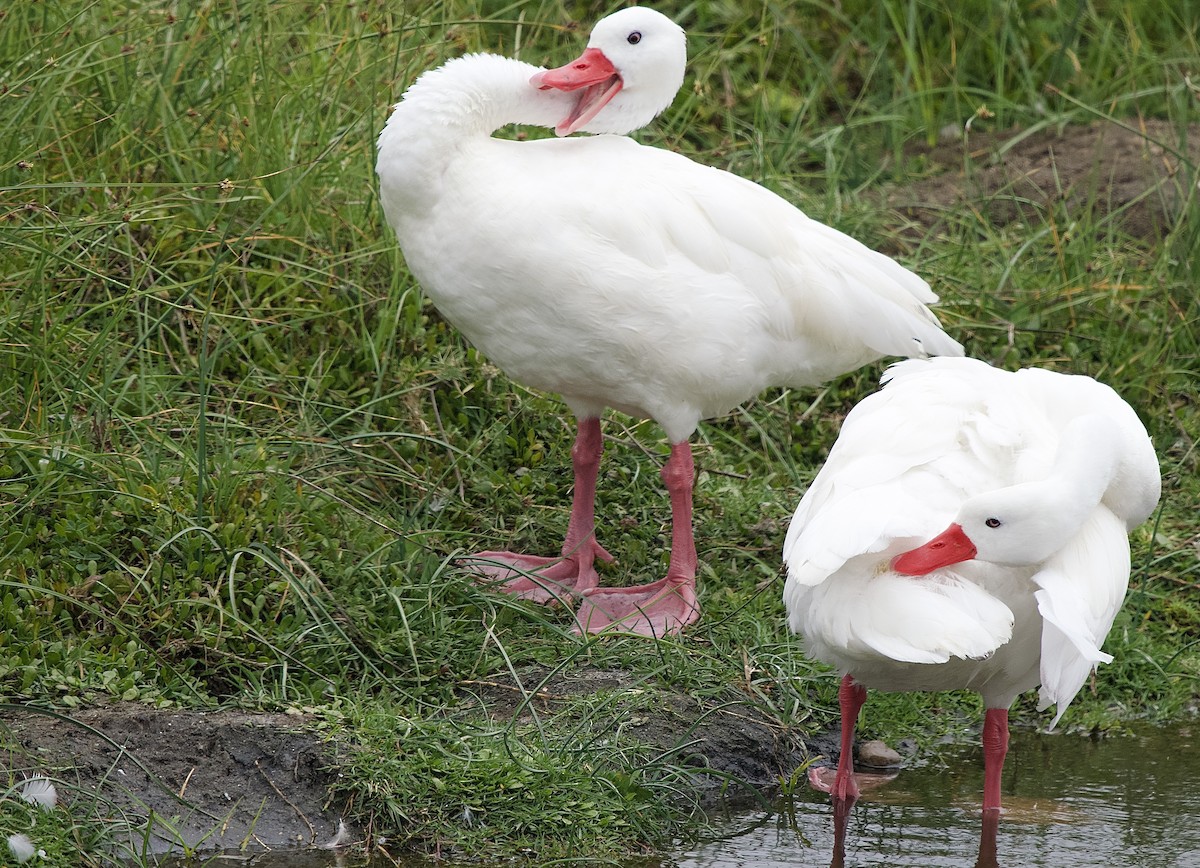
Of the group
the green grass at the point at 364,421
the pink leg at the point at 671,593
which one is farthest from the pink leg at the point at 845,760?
the pink leg at the point at 671,593

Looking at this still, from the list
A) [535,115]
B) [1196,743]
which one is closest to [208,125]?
[535,115]

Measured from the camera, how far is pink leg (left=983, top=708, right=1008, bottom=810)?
443 cm

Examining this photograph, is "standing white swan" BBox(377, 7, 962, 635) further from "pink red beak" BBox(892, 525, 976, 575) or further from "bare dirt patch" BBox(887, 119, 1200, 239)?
"bare dirt patch" BBox(887, 119, 1200, 239)

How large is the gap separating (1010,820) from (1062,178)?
4441mm

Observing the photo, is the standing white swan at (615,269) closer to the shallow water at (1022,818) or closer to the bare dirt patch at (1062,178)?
the shallow water at (1022,818)

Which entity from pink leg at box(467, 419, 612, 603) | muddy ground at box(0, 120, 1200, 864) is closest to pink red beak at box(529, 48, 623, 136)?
pink leg at box(467, 419, 612, 603)

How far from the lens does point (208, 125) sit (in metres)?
6.46

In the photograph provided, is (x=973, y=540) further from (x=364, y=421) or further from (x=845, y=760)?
(x=364, y=421)

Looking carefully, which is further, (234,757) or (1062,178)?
(1062,178)

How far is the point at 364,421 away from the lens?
5.94 metres

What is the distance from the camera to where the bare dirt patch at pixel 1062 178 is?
25.1 feet

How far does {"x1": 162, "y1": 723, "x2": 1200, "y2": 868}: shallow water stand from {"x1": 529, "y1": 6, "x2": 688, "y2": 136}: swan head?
2.37 m

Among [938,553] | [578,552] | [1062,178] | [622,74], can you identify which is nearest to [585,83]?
[622,74]

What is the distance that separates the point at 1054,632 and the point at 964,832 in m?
0.89
